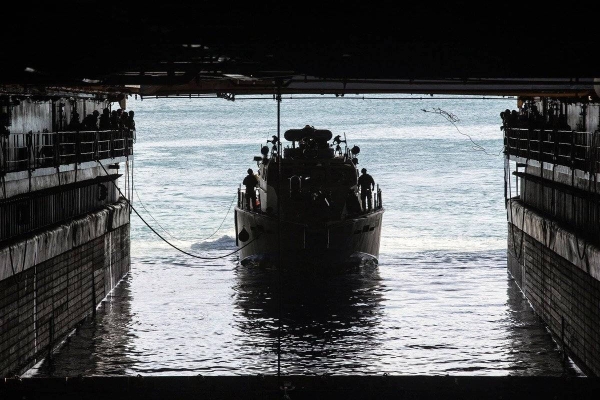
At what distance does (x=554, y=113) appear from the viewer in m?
39.9

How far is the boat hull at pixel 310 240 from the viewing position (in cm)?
4469

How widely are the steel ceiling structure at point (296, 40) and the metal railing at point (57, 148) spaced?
282 cm

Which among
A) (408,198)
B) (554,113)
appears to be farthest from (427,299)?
(408,198)

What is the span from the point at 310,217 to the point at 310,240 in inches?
35.2

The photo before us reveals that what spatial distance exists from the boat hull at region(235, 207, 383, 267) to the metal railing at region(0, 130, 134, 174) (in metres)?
6.16

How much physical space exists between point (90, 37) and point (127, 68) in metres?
6.02

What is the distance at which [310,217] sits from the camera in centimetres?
4472

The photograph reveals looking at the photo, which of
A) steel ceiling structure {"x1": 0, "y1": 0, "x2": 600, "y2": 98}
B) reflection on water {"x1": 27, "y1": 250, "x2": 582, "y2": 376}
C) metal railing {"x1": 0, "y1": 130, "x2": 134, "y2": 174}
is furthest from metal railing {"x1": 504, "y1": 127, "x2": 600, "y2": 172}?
metal railing {"x1": 0, "y1": 130, "x2": 134, "y2": 174}

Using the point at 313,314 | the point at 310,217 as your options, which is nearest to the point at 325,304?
the point at 313,314

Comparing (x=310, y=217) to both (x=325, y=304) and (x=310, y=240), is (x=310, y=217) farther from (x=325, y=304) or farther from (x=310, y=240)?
(x=325, y=304)

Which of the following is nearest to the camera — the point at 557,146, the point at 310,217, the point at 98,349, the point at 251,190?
the point at 98,349

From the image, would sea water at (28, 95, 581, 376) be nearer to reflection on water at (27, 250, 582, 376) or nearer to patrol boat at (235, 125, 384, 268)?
reflection on water at (27, 250, 582, 376)

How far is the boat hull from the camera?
147 ft
